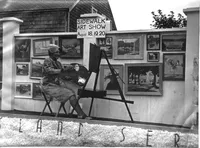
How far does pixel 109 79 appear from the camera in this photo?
3.82 meters

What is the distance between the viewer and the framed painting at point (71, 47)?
12.9 ft

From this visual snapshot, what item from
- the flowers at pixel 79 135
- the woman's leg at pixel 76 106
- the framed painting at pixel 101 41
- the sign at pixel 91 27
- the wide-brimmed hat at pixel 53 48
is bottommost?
the flowers at pixel 79 135

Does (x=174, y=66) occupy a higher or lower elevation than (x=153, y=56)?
lower

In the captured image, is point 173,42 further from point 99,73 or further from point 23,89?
point 23,89

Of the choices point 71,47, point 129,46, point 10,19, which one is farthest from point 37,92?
point 129,46

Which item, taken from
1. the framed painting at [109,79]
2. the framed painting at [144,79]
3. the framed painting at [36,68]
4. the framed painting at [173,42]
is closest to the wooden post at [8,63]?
the framed painting at [36,68]

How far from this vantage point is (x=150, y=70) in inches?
143

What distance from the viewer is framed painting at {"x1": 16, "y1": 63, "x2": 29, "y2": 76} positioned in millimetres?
4113

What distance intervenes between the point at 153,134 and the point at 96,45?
3.88 ft

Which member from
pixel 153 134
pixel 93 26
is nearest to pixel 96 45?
pixel 93 26

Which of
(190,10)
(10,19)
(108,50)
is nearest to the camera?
(190,10)

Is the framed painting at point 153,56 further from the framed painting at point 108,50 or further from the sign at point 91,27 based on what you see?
the sign at point 91,27

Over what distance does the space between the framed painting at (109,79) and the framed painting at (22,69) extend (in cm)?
96

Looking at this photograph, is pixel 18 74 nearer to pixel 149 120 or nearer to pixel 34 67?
pixel 34 67
